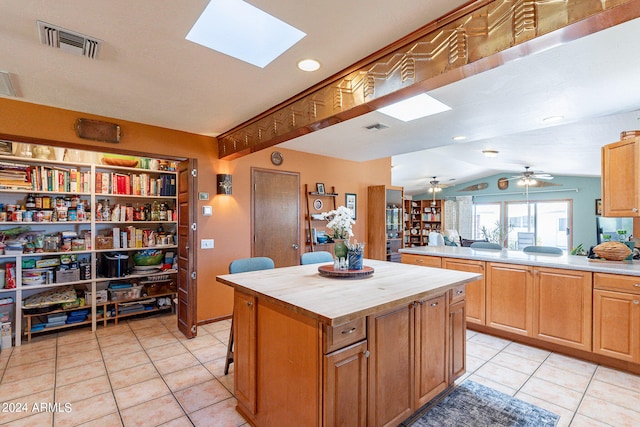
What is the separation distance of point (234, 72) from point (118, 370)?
2789mm

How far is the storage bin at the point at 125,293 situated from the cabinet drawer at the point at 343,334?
363cm

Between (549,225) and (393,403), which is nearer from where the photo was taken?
(393,403)

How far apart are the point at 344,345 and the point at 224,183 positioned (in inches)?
114

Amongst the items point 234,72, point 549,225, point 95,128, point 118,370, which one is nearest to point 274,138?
point 234,72

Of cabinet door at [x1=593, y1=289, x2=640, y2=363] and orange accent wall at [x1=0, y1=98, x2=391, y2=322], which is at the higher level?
orange accent wall at [x1=0, y1=98, x2=391, y2=322]

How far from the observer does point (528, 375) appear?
2.60 m

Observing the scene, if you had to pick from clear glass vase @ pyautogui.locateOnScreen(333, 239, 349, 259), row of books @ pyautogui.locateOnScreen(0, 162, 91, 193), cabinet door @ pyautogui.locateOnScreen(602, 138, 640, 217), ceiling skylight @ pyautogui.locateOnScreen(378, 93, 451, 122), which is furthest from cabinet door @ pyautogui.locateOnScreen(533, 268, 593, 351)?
row of books @ pyautogui.locateOnScreen(0, 162, 91, 193)

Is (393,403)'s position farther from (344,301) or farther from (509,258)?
(509,258)

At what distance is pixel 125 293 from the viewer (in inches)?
156

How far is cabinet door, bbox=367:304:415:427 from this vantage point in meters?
1.66

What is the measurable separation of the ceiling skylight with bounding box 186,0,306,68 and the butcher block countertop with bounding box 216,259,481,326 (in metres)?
1.51

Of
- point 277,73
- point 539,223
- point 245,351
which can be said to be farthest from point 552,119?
point 539,223

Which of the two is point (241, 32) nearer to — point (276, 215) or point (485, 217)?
point (276, 215)

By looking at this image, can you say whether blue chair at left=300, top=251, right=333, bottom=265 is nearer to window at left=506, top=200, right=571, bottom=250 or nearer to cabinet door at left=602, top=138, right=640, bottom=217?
cabinet door at left=602, top=138, right=640, bottom=217
